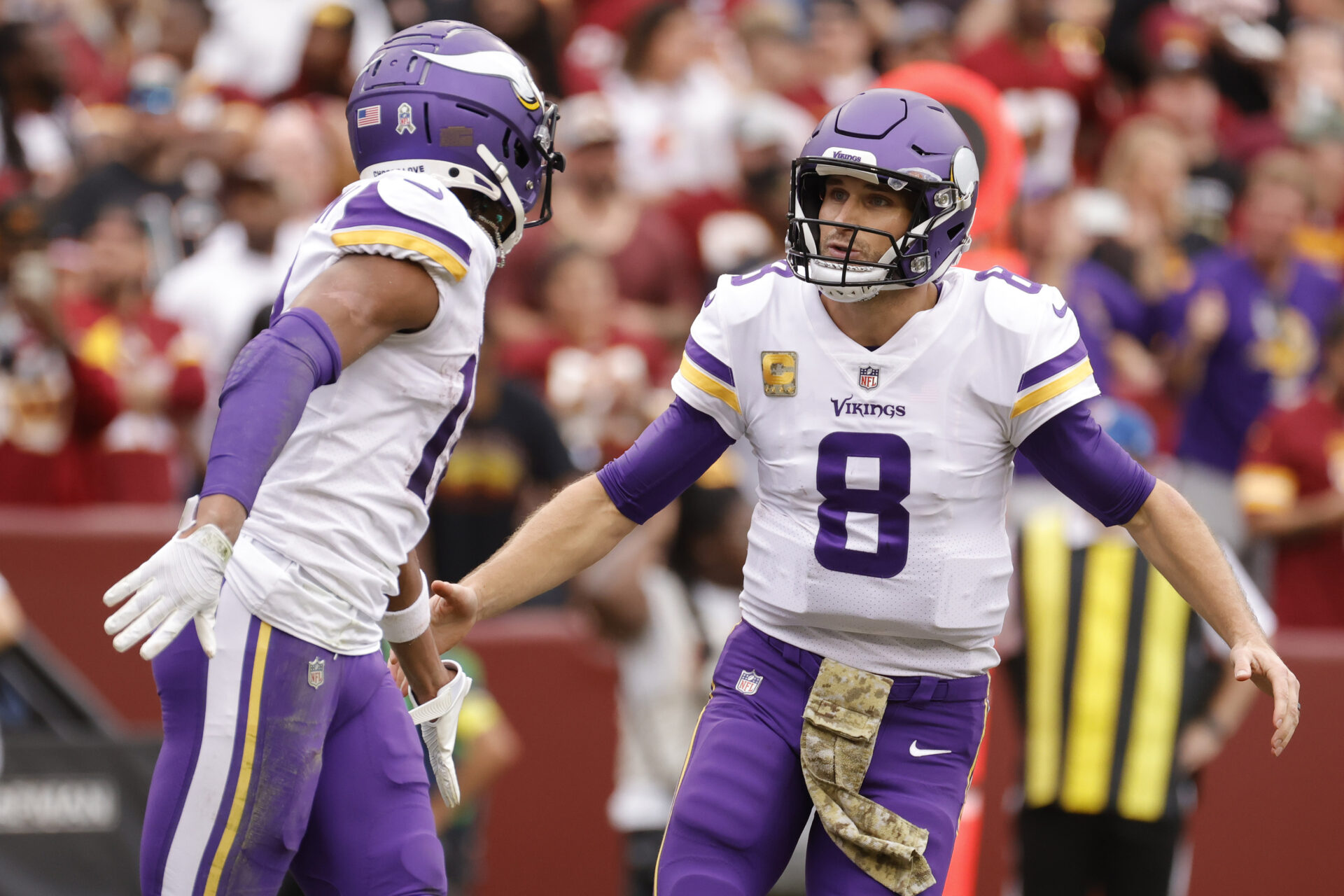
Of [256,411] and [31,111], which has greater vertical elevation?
[256,411]

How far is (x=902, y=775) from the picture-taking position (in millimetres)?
3598

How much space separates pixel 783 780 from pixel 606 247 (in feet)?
17.2

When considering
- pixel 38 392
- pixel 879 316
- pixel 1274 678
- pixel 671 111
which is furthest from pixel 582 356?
pixel 1274 678

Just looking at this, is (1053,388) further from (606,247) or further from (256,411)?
(606,247)

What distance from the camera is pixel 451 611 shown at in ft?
12.1

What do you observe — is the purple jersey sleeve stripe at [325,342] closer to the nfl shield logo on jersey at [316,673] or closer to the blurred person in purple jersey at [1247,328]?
the nfl shield logo on jersey at [316,673]

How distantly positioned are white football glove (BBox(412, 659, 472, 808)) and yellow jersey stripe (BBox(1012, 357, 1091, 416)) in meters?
1.29

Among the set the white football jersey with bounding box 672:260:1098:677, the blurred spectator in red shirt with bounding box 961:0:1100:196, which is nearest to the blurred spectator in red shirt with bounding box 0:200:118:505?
the white football jersey with bounding box 672:260:1098:677

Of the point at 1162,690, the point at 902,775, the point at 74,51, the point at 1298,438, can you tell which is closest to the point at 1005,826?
the point at 1162,690

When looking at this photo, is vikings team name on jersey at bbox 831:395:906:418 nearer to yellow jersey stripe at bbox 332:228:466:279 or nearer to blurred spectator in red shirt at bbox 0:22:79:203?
yellow jersey stripe at bbox 332:228:466:279

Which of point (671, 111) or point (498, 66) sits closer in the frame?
point (498, 66)

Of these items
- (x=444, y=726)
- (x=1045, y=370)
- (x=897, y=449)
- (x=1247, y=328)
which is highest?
(x=1045, y=370)

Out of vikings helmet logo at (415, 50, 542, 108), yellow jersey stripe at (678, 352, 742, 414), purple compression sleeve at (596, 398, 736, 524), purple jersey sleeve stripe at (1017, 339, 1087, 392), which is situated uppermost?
vikings helmet logo at (415, 50, 542, 108)

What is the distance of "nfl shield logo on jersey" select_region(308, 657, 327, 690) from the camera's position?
3.40 m
